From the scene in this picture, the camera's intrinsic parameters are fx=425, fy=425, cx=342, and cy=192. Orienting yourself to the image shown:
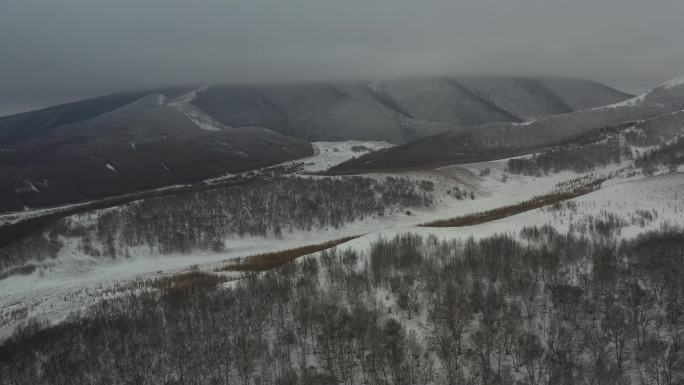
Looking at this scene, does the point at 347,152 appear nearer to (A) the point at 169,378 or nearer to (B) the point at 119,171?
(B) the point at 119,171

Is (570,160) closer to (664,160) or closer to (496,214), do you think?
(664,160)

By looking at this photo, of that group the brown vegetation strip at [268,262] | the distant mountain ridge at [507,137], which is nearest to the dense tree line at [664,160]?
the brown vegetation strip at [268,262]

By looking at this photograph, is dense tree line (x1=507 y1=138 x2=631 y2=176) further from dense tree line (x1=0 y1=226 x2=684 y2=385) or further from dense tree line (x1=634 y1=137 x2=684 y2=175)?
dense tree line (x1=0 y1=226 x2=684 y2=385)

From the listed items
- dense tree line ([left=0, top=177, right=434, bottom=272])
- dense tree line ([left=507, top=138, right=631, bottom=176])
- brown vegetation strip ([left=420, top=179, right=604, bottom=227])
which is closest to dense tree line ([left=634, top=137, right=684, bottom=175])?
dense tree line ([left=507, top=138, right=631, bottom=176])

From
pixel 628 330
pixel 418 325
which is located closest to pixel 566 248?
pixel 628 330

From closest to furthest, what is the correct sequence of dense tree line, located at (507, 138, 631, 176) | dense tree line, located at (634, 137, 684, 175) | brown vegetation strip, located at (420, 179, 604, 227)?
brown vegetation strip, located at (420, 179, 604, 227)
dense tree line, located at (634, 137, 684, 175)
dense tree line, located at (507, 138, 631, 176)

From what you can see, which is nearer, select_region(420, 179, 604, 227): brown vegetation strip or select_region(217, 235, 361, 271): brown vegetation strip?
select_region(217, 235, 361, 271): brown vegetation strip
